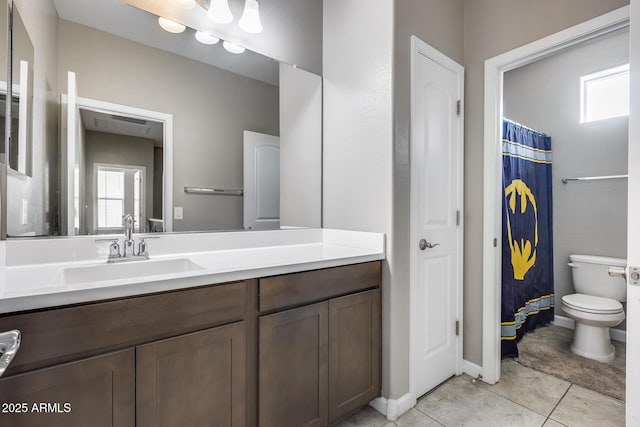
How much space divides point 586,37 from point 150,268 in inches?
96.7

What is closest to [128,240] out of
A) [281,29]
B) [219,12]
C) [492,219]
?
[219,12]

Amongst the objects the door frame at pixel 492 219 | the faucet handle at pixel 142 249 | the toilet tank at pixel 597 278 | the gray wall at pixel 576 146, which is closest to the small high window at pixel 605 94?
the gray wall at pixel 576 146

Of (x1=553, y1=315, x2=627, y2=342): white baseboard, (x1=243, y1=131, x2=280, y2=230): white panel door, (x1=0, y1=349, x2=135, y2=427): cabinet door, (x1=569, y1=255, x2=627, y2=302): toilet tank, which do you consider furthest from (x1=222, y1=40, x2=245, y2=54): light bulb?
(x1=553, y1=315, x2=627, y2=342): white baseboard

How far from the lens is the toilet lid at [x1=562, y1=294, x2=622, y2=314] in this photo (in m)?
2.28

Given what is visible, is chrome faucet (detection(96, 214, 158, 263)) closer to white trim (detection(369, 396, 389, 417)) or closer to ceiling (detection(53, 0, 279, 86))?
ceiling (detection(53, 0, 279, 86))

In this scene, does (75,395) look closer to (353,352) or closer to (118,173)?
(118,173)

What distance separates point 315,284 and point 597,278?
2.67 meters

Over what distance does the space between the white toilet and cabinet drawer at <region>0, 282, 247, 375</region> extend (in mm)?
2599

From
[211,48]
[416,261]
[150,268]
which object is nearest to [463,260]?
[416,261]

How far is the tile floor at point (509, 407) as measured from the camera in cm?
162

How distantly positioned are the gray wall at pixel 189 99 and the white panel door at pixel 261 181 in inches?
2.0

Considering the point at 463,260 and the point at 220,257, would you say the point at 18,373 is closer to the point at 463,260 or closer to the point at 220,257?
the point at 220,257

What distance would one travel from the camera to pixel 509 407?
5.73ft

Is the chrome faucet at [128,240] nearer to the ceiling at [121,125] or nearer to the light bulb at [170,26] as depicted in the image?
the ceiling at [121,125]
